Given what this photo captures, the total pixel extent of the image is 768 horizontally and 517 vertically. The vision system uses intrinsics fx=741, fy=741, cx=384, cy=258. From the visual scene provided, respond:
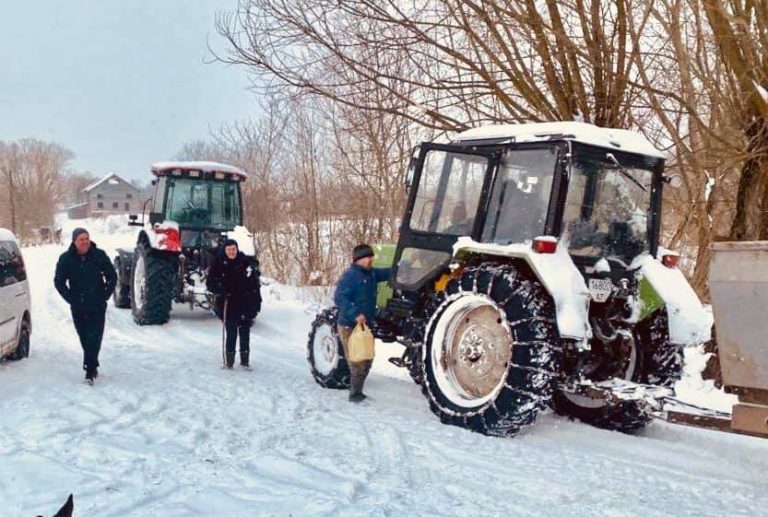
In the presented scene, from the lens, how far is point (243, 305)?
8.23 m

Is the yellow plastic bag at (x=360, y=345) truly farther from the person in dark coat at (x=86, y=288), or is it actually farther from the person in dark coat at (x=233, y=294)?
the person in dark coat at (x=86, y=288)

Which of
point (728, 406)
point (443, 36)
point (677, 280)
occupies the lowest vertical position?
point (728, 406)

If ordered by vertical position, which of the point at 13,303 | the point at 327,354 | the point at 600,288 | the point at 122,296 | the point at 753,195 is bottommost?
the point at 122,296

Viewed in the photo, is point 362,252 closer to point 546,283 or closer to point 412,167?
point 412,167

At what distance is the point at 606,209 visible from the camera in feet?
18.7

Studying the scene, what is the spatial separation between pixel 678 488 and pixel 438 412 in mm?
1915

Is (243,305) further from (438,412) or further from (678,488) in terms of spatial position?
(678,488)

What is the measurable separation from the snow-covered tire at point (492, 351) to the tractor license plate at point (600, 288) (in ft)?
1.45

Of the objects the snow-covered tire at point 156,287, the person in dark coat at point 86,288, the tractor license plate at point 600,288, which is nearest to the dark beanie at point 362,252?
the tractor license plate at point 600,288

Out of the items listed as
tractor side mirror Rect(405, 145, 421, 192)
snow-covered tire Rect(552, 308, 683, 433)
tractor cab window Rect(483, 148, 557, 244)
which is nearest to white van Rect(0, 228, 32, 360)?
tractor side mirror Rect(405, 145, 421, 192)

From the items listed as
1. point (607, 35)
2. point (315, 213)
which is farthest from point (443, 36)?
point (315, 213)

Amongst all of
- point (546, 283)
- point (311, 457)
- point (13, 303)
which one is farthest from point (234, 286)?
point (546, 283)

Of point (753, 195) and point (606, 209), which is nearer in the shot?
point (606, 209)

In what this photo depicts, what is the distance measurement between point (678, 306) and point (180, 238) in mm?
7518
